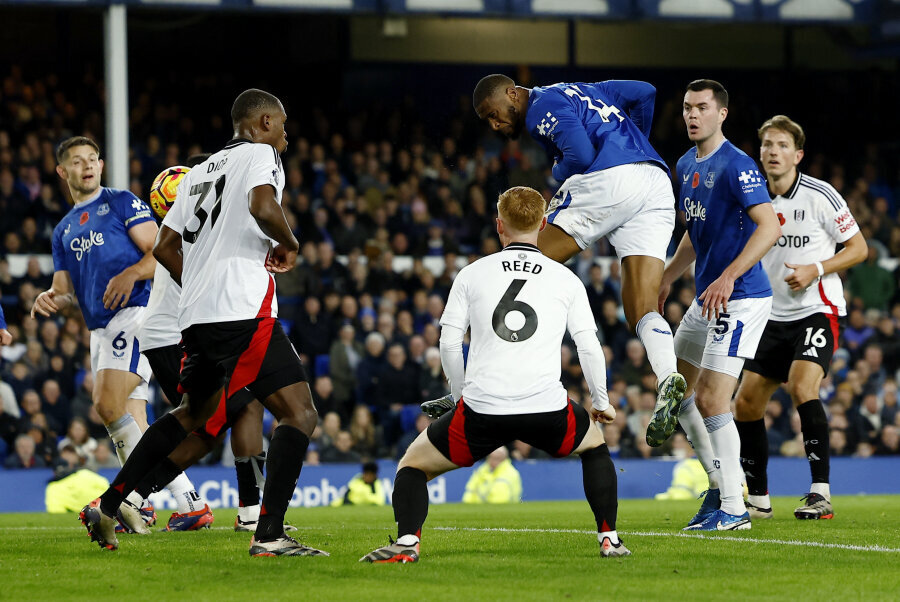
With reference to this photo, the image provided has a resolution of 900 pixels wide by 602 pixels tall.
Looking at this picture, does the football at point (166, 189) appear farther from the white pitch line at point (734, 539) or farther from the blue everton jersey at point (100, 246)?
the white pitch line at point (734, 539)

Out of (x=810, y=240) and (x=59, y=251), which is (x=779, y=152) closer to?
(x=810, y=240)

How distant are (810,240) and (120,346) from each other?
4.91 meters

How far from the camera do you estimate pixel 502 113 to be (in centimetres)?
782

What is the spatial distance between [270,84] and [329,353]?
8047mm

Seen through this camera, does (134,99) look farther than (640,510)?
Yes

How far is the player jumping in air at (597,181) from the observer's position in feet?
25.3

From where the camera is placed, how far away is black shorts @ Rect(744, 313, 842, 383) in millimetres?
9172

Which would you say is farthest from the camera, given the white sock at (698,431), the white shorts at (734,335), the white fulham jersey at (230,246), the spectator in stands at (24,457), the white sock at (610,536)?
the spectator in stands at (24,457)

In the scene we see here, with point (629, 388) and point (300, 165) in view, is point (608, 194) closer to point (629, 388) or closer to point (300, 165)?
point (629, 388)

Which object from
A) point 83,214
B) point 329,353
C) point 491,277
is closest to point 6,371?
point 329,353

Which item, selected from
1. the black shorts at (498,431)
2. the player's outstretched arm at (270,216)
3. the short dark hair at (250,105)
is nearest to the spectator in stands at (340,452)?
the short dark hair at (250,105)

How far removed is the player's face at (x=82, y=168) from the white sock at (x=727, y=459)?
440 cm

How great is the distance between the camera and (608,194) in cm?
775

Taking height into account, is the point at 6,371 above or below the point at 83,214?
below
